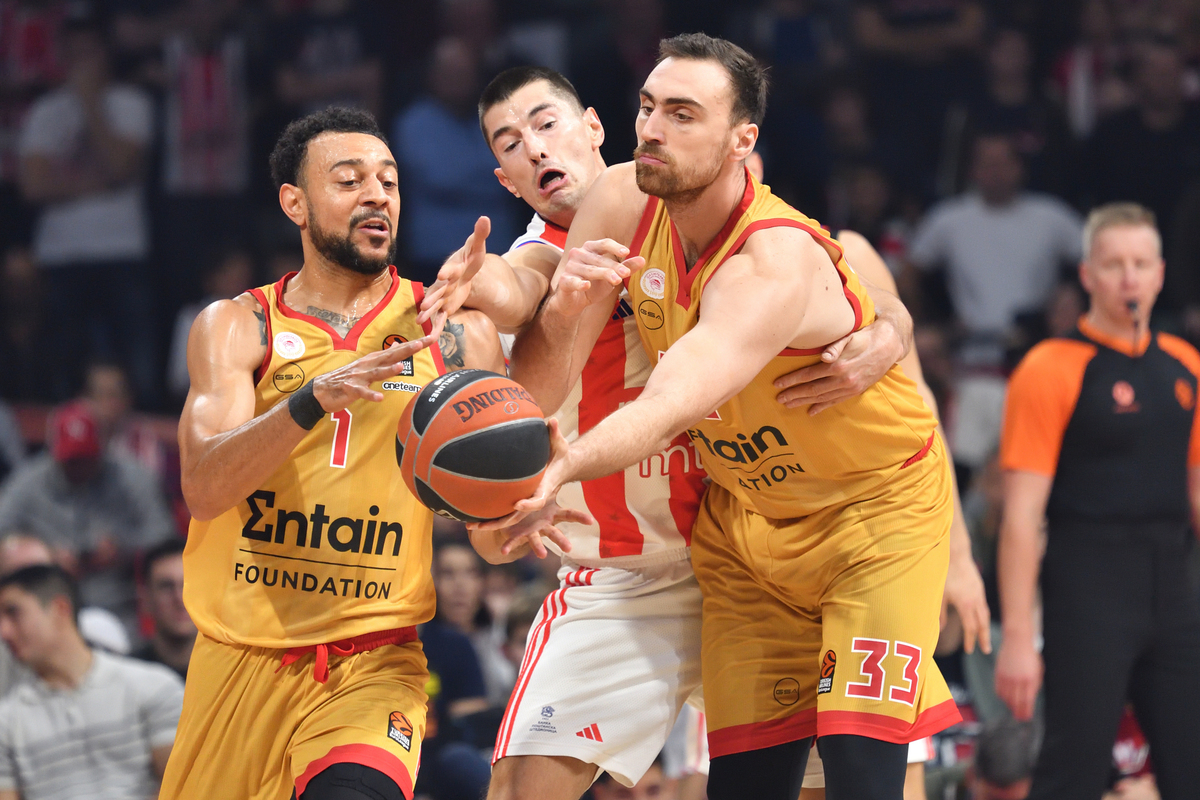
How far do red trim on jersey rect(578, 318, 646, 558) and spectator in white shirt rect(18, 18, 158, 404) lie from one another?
6779mm

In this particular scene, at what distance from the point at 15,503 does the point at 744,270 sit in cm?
655

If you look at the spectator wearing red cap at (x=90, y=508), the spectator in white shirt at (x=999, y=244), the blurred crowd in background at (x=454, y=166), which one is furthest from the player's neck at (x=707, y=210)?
the spectator wearing red cap at (x=90, y=508)

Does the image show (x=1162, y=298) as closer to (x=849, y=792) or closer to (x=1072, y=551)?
(x=1072, y=551)

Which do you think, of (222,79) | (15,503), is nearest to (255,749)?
(15,503)

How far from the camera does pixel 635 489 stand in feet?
14.8

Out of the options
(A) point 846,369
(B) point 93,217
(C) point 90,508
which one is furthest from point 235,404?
(B) point 93,217

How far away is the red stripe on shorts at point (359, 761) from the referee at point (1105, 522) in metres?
2.58

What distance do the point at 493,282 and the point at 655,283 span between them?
1.69 feet

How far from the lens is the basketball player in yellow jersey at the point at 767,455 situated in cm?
364

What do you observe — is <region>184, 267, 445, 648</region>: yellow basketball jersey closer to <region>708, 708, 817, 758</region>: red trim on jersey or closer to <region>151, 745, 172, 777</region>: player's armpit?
<region>708, 708, 817, 758</region>: red trim on jersey

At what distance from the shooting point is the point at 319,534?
3.99 meters

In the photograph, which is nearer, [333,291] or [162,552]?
[333,291]

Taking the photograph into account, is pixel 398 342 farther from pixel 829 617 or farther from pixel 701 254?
pixel 829 617

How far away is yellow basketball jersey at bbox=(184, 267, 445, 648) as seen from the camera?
13.1 ft
